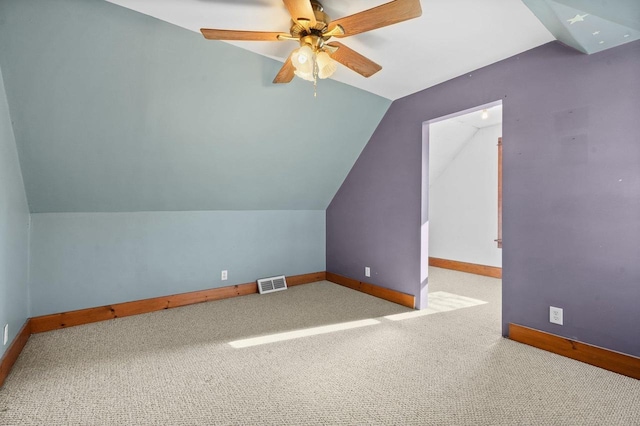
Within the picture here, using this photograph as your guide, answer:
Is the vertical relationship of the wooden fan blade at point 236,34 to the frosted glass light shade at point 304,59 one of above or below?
above

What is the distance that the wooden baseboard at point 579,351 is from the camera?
210cm

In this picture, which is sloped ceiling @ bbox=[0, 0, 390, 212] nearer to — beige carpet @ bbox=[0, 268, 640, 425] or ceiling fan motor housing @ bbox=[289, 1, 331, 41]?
ceiling fan motor housing @ bbox=[289, 1, 331, 41]

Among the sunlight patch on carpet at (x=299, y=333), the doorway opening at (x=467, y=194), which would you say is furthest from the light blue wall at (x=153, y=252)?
the doorway opening at (x=467, y=194)

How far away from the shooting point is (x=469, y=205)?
546 cm

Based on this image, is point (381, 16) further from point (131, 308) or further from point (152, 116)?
point (131, 308)

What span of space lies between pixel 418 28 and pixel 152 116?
218 cm

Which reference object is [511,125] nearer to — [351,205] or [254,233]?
[351,205]

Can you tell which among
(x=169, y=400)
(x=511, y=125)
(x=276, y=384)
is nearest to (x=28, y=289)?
(x=169, y=400)

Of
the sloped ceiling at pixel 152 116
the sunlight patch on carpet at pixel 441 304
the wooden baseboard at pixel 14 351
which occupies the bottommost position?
the sunlight patch on carpet at pixel 441 304

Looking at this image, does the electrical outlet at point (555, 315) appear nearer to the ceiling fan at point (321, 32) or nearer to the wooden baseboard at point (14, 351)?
the ceiling fan at point (321, 32)

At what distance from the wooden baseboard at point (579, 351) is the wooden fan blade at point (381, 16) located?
248cm

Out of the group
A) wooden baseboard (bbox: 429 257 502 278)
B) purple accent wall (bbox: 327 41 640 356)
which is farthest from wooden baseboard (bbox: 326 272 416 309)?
wooden baseboard (bbox: 429 257 502 278)

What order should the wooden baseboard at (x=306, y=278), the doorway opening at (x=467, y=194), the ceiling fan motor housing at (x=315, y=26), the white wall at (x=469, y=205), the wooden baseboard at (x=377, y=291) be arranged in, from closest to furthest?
1. the ceiling fan motor housing at (x=315, y=26)
2. the wooden baseboard at (x=377, y=291)
3. the wooden baseboard at (x=306, y=278)
4. the doorway opening at (x=467, y=194)
5. the white wall at (x=469, y=205)

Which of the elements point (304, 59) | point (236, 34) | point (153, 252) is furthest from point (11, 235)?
point (304, 59)
